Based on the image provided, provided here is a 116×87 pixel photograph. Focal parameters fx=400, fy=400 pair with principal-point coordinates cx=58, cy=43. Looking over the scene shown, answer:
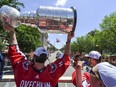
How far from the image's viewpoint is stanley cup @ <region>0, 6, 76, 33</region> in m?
4.74

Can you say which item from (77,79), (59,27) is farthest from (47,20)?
(77,79)

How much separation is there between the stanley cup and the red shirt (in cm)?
45

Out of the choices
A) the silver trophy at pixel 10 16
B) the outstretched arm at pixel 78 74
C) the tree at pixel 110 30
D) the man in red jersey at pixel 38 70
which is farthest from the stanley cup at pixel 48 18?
the tree at pixel 110 30

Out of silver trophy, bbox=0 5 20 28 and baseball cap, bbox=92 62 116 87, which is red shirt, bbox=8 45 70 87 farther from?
baseball cap, bbox=92 62 116 87

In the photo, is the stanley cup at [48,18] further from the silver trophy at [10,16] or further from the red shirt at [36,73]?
the red shirt at [36,73]

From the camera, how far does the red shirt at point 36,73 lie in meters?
4.84

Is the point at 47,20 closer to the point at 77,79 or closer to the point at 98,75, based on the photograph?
the point at 77,79

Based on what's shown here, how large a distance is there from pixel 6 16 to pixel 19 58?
634mm

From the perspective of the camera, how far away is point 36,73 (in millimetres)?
4887

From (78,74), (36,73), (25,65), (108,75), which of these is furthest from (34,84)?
(108,75)

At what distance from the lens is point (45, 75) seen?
4863 mm

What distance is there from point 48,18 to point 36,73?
0.69 m

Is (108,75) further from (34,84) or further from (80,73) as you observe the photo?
(80,73)

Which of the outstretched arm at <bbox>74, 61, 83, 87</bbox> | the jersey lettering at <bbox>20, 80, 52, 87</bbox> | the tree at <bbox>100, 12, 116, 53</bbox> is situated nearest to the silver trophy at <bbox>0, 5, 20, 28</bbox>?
the jersey lettering at <bbox>20, 80, 52, 87</bbox>
